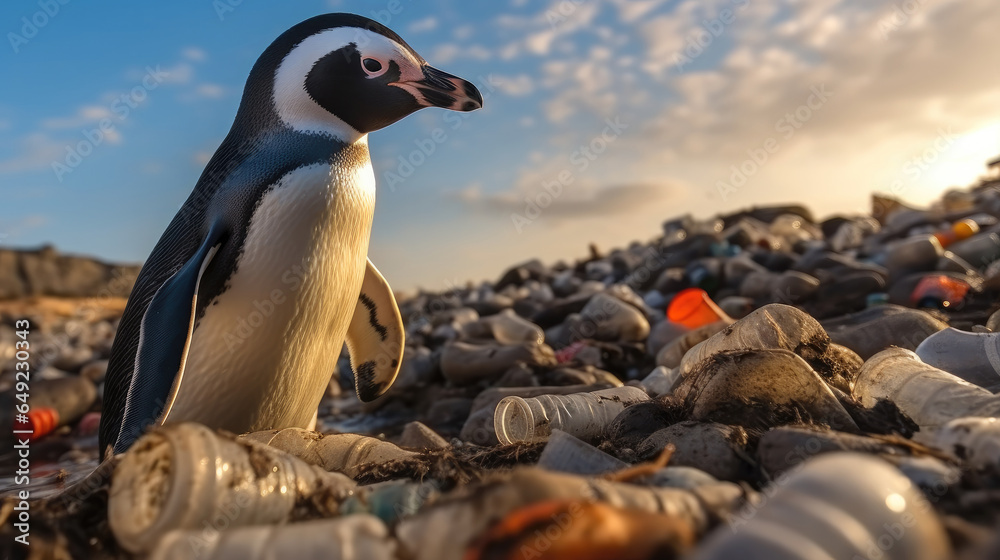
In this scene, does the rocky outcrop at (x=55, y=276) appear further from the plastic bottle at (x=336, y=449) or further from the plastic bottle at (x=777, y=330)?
the plastic bottle at (x=777, y=330)

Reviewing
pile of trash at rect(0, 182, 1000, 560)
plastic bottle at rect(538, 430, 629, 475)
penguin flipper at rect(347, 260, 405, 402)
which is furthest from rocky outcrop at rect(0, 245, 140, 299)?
plastic bottle at rect(538, 430, 629, 475)

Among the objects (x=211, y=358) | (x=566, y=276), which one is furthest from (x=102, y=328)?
(x=211, y=358)

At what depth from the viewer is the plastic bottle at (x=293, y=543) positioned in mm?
1234

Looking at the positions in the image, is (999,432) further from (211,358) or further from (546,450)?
(211,358)

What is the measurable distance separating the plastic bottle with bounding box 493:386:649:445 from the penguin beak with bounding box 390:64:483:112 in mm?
1689

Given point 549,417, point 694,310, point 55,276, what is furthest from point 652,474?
point 55,276

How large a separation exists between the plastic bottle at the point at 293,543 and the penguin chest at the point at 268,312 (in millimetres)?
1906

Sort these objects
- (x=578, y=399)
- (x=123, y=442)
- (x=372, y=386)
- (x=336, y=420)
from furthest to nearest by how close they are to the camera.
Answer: (x=336, y=420)
(x=372, y=386)
(x=578, y=399)
(x=123, y=442)

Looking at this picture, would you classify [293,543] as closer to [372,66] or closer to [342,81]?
[342,81]

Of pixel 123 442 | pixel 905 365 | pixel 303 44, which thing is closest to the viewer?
pixel 905 365

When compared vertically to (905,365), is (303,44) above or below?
above

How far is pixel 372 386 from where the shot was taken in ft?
14.3

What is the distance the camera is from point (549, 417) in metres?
2.93

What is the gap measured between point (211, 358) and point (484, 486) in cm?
233
